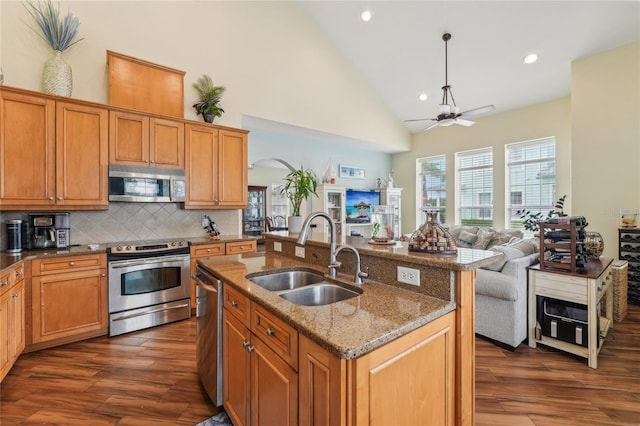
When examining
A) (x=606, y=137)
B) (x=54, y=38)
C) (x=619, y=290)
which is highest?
(x=54, y=38)

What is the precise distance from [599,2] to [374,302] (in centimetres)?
493

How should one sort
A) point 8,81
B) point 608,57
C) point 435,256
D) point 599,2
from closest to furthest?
point 435,256, point 8,81, point 599,2, point 608,57

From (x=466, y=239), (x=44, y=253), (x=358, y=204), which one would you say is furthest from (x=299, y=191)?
(x=358, y=204)

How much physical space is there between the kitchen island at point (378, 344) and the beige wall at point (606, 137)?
4263 mm

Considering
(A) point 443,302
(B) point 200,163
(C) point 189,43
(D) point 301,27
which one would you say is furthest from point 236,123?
(A) point 443,302

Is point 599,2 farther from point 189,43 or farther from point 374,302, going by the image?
point 189,43

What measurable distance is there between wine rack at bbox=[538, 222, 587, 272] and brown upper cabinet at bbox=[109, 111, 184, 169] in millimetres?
4010

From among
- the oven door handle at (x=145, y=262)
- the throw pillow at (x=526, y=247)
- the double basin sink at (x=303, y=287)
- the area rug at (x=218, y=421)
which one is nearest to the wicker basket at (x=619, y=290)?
the throw pillow at (x=526, y=247)

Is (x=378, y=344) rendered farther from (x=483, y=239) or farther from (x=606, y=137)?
(x=606, y=137)

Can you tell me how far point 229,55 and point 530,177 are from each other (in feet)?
19.0

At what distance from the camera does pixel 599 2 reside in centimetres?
354

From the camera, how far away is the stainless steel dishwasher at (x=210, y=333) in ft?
5.89

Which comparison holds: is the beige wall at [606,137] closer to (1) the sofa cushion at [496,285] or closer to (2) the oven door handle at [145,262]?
(1) the sofa cushion at [496,285]

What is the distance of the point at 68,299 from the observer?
2.77 meters
